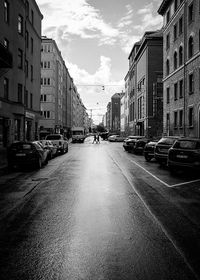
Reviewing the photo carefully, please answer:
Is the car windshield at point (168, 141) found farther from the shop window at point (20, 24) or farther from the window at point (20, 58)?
the shop window at point (20, 24)

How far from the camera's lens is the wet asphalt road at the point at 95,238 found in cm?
354

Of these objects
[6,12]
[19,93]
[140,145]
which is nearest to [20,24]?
[6,12]

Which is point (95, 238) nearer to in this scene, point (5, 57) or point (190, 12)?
point (5, 57)

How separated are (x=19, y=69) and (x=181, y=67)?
16470 mm

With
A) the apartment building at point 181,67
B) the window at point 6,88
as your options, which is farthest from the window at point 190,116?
the window at point 6,88

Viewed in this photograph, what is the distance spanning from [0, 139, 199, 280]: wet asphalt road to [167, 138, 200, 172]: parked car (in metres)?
4.24

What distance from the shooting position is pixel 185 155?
12.2 metres

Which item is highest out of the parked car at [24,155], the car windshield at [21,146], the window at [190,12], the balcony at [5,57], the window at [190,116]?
the window at [190,12]

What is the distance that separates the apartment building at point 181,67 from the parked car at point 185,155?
1471 cm

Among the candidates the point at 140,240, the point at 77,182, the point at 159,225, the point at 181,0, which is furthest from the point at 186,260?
the point at 181,0

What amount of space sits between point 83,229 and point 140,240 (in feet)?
3.44

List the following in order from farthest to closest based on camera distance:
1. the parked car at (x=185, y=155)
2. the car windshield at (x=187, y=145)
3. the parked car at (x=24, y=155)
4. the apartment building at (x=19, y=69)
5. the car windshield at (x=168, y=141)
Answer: the apartment building at (x=19, y=69) → the car windshield at (x=168, y=141) → the parked car at (x=24, y=155) → the car windshield at (x=187, y=145) → the parked car at (x=185, y=155)

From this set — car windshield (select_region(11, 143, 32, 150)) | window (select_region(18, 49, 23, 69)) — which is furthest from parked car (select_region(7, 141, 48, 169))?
window (select_region(18, 49, 23, 69))

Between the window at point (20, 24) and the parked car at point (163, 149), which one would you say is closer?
the parked car at point (163, 149)
